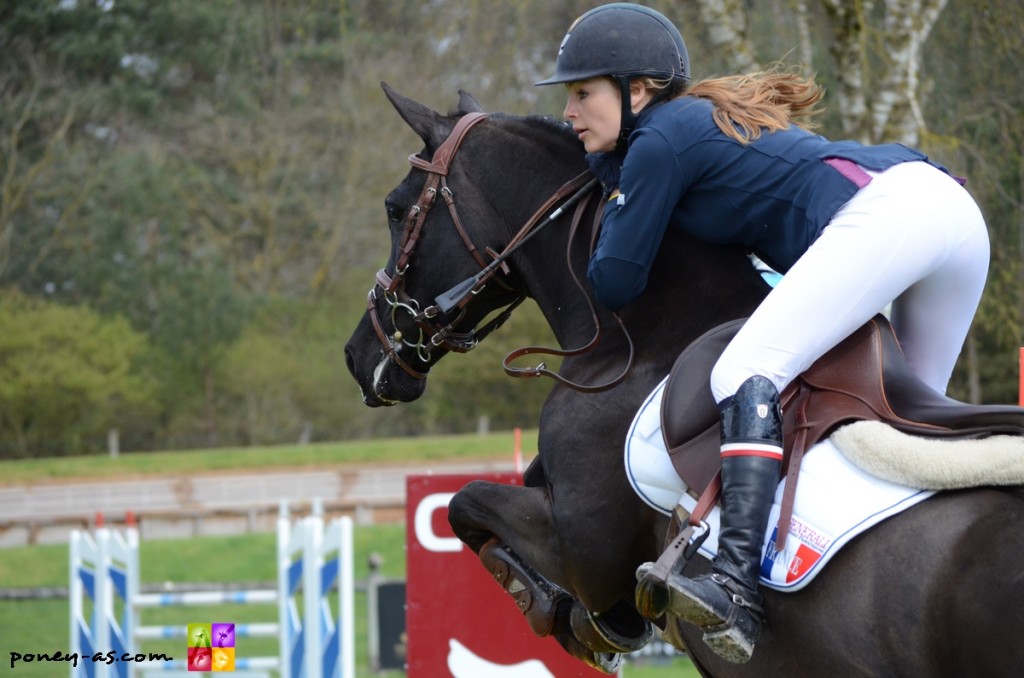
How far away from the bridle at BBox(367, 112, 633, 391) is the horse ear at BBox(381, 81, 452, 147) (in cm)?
4

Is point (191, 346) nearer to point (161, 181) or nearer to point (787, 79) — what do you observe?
point (161, 181)

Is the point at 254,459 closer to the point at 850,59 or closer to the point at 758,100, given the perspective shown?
the point at 850,59

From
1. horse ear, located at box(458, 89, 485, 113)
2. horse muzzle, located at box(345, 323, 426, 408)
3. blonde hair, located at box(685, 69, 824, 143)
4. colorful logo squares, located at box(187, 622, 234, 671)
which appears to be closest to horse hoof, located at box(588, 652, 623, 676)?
horse muzzle, located at box(345, 323, 426, 408)

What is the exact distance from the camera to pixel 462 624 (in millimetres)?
5500

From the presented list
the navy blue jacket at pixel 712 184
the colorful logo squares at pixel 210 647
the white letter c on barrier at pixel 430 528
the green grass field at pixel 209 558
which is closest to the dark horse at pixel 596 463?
the navy blue jacket at pixel 712 184

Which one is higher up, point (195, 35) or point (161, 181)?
point (195, 35)

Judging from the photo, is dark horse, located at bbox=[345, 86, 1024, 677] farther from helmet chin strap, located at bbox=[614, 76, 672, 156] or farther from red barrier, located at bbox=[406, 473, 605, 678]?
red barrier, located at bbox=[406, 473, 605, 678]

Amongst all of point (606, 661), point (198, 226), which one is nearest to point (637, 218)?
point (606, 661)

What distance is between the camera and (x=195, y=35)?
3180 cm

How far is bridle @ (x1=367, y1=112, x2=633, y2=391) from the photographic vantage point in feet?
12.3

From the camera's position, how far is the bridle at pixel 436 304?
3756 millimetres

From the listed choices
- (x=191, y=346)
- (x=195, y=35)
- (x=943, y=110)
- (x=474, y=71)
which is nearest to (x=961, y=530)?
(x=943, y=110)

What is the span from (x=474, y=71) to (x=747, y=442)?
1420 centimetres

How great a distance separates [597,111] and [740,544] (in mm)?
1274
